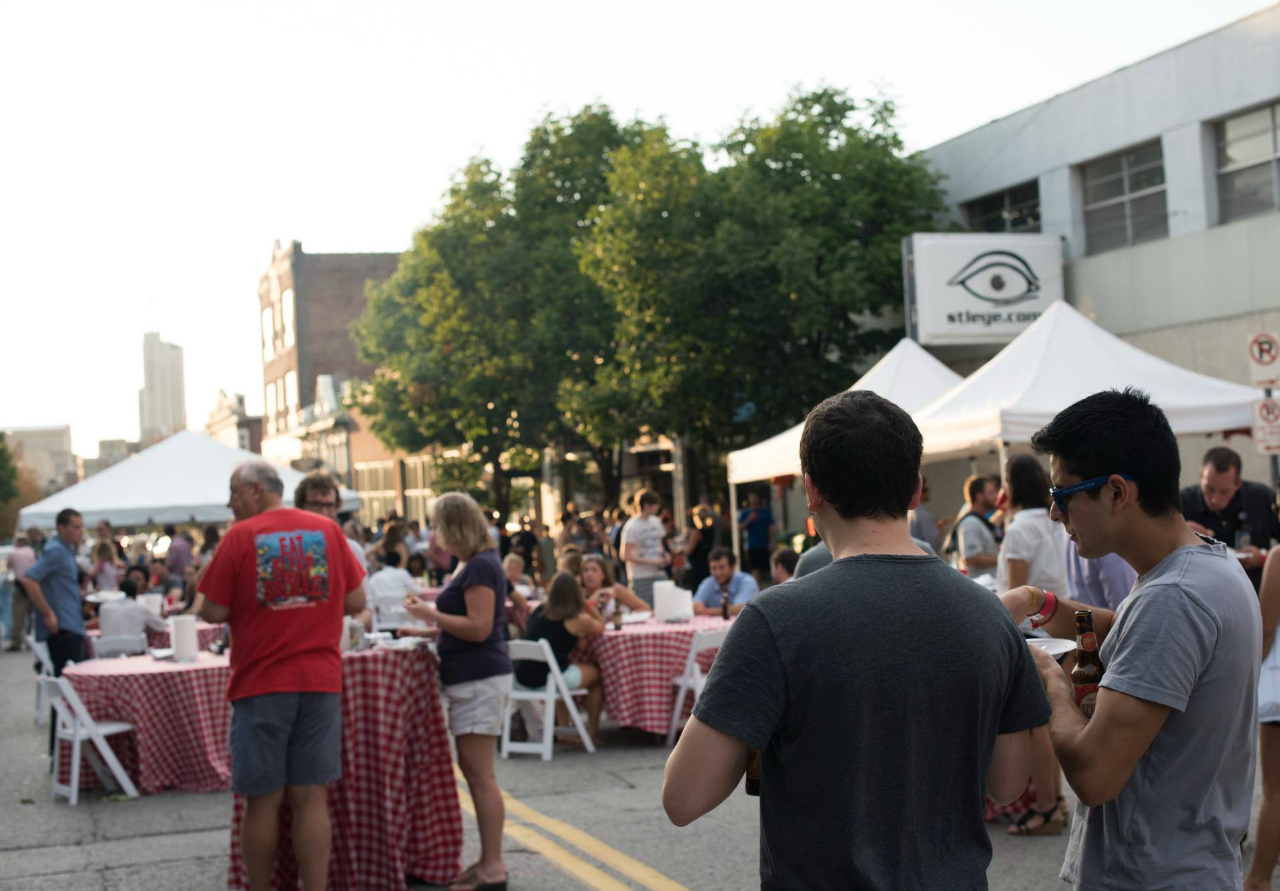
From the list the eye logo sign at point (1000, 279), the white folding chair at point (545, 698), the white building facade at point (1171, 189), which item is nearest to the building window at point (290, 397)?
the white building facade at point (1171, 189)

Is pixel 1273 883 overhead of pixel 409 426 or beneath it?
beneath

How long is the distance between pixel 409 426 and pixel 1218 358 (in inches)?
744

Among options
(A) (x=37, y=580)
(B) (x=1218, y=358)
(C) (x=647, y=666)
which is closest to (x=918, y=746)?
(C) (x=647, y=666)

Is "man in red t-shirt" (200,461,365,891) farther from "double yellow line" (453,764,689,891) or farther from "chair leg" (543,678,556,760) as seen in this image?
"chair leg" (543,678,556,760)

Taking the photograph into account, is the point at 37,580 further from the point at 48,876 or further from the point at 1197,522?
the point at 1197,522

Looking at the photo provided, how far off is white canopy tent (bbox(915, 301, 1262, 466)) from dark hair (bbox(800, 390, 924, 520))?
9.28 m

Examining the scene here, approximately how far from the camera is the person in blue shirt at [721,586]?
11688 millimetres

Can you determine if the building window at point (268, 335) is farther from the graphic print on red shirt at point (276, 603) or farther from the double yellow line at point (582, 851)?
the graphic print on red shirt at point (276, 603)

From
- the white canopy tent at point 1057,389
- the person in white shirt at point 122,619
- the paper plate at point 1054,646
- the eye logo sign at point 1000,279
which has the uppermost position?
the eye logo sign at point 1000,279

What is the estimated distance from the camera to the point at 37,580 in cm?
1093

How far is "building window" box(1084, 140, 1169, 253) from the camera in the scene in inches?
777

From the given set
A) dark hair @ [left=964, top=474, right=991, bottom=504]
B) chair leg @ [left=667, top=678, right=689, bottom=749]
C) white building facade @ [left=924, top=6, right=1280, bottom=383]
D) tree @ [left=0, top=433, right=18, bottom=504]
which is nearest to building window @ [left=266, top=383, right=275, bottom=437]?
tree @ [left=0, top=433, right=18, bottom=504]

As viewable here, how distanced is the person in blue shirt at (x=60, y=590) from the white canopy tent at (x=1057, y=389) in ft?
24.1

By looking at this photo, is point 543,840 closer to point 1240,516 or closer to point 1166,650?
point 1240,516
